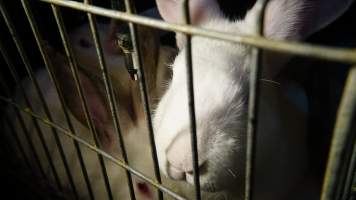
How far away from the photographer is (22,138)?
5.33 ft

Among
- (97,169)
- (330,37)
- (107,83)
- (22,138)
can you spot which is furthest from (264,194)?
(22,138)

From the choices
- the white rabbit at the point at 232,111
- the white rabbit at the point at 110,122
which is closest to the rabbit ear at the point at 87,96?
the white rabbit at the point at 110,122

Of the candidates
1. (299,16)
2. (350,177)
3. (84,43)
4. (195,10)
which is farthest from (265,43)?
(84,43)

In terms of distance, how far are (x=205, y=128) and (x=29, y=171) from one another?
37.6 inches

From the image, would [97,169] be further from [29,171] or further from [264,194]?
[264,194]

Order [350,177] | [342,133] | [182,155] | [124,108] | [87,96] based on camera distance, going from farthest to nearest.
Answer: [124,108] → [87,96] → [182,155] → [350,177] → [342,133]

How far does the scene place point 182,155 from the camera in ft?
2.41

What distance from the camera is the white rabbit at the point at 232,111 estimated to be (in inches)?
29.8

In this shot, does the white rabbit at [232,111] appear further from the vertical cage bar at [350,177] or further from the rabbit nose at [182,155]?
the vertical cage bar at [350,177]

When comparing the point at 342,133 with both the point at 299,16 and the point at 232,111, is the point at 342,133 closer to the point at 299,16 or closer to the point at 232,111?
the point at 232,111

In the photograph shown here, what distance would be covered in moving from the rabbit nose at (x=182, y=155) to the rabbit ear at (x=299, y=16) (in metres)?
0.38

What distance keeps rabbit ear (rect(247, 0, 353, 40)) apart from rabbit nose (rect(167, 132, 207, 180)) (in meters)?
0.38

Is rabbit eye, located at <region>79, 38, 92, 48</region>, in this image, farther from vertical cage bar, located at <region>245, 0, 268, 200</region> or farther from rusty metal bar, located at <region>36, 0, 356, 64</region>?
vertical cage bar, located at <region>245, 0, 268, 200</region>

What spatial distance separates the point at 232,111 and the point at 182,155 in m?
0.16
